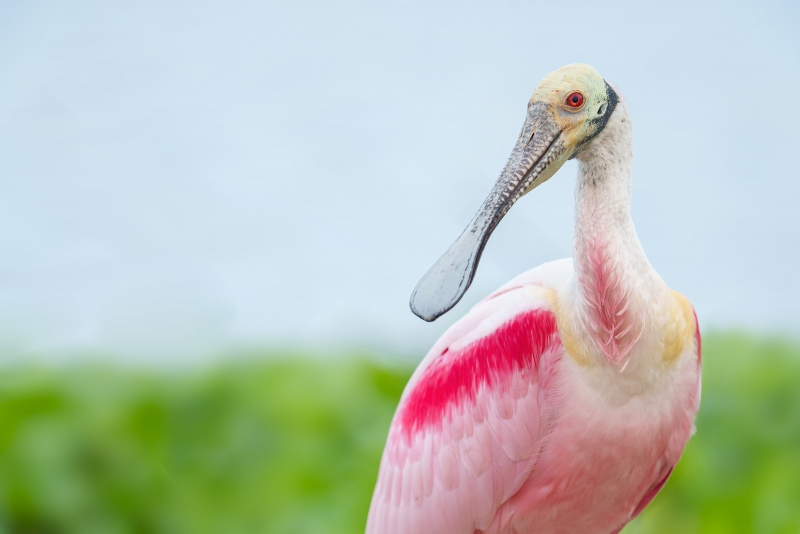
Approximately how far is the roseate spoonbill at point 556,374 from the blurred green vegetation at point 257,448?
1.37 metres

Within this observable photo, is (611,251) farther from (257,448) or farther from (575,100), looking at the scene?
(257,448)

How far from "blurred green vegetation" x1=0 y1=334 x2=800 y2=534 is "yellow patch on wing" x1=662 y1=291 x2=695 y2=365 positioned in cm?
159

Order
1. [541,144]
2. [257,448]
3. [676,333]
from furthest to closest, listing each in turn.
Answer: [257,448] → [676,333] → [541,144]

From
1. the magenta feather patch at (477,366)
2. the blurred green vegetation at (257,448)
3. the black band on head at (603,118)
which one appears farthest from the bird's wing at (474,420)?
the blurred green vegetation at (257,448)

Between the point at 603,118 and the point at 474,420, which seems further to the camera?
the point at 474,420

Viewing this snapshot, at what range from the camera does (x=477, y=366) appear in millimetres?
1743

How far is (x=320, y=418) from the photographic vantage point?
363 centimetres

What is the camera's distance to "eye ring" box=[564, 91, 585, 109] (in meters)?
1.55

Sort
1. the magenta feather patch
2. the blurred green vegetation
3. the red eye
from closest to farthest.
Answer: the red eye, the magenta feather patch, the blurred green vegetation

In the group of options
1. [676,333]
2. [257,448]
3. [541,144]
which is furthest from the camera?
[257,448]

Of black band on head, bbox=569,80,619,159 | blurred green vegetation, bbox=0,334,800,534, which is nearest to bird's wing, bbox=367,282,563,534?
black band on head, bbox=569,80,619,159

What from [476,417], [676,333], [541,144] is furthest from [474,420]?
[541,144]

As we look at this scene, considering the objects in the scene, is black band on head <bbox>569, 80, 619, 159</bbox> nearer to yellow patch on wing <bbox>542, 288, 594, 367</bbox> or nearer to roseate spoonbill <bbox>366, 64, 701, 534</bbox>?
roseate spoonbill <bbox>366, 64, 701, 534</bbox>

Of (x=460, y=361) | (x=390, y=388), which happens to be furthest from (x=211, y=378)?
(x=460, y=361)
